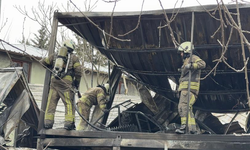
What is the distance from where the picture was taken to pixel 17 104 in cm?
727

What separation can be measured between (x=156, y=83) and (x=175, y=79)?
1.69 ft

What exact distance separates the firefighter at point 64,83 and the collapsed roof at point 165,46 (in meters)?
0.84

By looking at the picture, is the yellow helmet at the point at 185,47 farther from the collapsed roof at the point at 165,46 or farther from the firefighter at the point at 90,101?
the firefighter at the point at 90,101

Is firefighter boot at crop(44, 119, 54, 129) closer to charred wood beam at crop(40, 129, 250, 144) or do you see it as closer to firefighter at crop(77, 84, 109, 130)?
charred wood beam at crop(40, 129, 250, 144)

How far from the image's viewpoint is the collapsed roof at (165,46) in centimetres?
723

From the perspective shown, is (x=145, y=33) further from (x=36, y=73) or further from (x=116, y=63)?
(x=36, y=73)

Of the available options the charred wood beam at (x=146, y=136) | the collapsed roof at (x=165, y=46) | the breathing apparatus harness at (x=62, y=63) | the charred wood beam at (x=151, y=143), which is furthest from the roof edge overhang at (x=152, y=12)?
the charred wood beam at (x=151, y=143)

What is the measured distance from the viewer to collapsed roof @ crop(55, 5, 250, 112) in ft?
23.7

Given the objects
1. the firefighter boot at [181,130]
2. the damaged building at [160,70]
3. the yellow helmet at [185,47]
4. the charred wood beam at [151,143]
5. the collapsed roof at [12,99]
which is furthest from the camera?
the yellow helmet at [185,47]

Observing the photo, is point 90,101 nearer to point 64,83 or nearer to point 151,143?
point 64,83

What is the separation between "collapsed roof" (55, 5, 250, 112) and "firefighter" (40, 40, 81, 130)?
844 mm

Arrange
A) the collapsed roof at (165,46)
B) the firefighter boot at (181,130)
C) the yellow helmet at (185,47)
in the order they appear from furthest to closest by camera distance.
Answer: the collapsed roof at (165,46), the yellow helmet at (185,47), the firefighter boot at (181,130)

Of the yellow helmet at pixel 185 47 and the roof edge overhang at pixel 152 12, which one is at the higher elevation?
the roof edge overhang at pixel 152 12

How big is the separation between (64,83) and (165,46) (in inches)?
97.1
